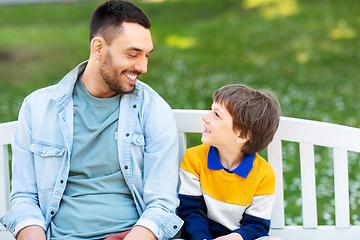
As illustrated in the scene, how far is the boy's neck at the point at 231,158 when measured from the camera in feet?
8.13

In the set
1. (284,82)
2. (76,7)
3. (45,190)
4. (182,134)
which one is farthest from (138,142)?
(76,7)

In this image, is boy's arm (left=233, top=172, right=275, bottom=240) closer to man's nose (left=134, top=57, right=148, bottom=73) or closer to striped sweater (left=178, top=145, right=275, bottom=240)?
striped sweater (left=178, top=145, right=275, bottom=240)

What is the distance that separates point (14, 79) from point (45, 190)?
7965 millimetres


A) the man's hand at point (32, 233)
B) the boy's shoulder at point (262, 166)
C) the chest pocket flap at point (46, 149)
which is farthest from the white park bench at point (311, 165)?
the man's hand at point (32, 233)

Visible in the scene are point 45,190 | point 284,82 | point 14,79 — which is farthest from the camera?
point 14,79

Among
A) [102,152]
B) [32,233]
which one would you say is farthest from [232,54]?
[32,233]

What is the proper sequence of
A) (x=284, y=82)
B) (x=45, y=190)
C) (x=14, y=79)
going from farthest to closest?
1. (x=14, y=79)
2. (x=284, y=82)
3. (x=45, y=190)

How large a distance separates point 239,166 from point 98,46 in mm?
1131

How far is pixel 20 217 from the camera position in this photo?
238 cm

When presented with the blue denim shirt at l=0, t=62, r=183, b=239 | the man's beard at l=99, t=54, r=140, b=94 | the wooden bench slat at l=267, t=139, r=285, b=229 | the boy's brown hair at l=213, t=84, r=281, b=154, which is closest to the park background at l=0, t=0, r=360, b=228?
the wooden bench slat at l=267, t=139, r=285, b=229

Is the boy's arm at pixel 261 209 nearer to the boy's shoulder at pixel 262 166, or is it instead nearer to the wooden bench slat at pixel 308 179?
the boy's shoulder at pixel 262 166

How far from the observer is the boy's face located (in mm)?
2363

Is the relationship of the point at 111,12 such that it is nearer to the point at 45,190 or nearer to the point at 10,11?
the point at 45,190

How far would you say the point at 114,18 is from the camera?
2.48 meters
